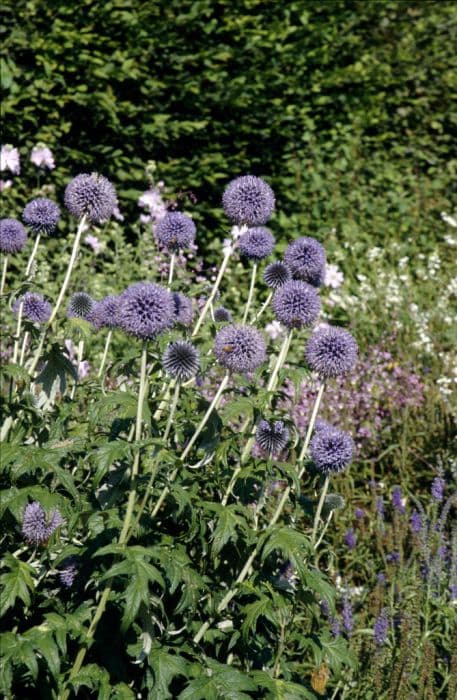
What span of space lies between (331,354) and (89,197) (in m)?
1.02

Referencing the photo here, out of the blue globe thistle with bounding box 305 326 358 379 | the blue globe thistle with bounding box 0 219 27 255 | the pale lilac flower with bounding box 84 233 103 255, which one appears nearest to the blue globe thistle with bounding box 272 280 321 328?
the blue globe thistle with bounding box 305 326 358 379

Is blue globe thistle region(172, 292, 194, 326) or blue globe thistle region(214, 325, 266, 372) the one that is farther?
blue globe thistle region(172, 292, 194, 326)

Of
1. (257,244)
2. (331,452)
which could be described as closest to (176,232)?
(257,244)

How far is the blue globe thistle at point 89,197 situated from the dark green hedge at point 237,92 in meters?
3.78

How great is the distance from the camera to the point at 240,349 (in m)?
2.76

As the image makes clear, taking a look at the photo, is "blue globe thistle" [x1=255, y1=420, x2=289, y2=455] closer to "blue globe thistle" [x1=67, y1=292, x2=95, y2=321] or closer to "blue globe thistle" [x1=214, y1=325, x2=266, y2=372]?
"blue globe thistle" [x1=214, y1=325, x2=266, y2=372]

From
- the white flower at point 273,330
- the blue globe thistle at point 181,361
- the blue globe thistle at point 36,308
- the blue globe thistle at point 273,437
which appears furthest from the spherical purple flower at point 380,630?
the white flower at point 273,330

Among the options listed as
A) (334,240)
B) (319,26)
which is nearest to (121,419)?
(334,240)

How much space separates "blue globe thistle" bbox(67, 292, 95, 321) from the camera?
3.21m

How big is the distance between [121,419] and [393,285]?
4341 mm

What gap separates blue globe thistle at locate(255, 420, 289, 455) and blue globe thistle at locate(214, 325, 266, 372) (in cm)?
25

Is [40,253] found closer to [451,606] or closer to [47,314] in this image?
[47,314]

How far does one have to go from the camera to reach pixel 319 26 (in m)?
7.84

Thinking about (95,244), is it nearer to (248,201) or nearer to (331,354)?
(248,201)
